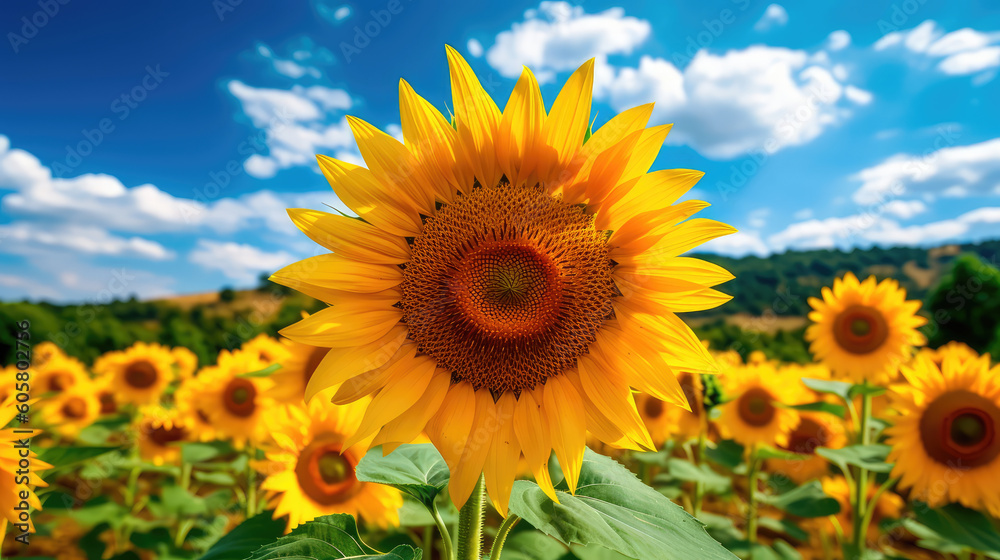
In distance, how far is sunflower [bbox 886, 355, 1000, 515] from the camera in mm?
3654

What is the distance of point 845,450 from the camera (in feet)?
12.9

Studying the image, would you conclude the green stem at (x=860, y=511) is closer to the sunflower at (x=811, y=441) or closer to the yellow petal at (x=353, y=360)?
the sunflower at (x=811, y=441)

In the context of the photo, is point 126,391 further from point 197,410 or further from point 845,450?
point 845,450

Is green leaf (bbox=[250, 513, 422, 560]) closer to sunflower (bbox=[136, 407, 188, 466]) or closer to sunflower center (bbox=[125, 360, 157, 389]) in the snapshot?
sunflower (bbox=[136, 407, 188, 466])

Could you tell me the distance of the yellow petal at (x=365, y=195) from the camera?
70.5 inches

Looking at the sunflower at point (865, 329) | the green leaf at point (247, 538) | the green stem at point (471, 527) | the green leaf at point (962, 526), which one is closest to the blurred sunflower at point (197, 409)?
the green leaf at point (247, 538)

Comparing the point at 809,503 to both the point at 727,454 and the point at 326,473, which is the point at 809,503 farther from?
the point at 326,473

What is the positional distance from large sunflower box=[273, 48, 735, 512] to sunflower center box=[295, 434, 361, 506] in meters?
1.54

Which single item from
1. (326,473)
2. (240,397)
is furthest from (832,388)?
(240,397)

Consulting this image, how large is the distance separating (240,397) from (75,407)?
12.2 feet

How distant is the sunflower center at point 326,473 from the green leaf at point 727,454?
12.3 ft

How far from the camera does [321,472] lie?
123 inches

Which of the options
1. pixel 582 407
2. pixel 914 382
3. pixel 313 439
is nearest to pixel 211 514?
pixel 313 439

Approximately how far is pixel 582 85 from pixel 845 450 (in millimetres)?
3809
